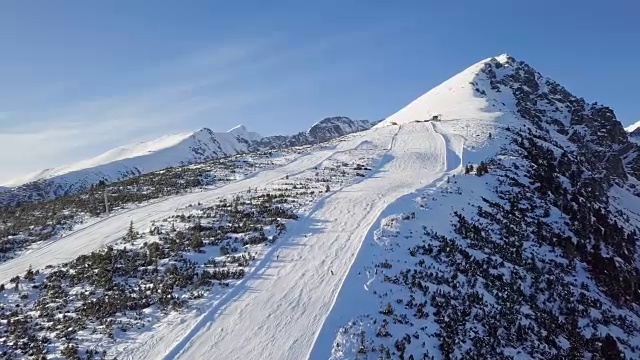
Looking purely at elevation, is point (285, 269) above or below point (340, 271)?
above

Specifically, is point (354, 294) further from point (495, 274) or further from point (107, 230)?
point (107, 230)

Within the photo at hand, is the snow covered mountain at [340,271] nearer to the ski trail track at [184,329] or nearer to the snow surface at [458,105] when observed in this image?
the ski trail track at [184,329]

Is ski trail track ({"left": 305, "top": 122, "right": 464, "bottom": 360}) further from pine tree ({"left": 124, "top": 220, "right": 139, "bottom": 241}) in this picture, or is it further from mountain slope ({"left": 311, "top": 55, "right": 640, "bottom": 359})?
pine tree ({"left": 124, "top": 220, "right": 139, "bottom": 241})

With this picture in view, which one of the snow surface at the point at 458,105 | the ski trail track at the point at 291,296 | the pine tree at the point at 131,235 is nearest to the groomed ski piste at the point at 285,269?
the ski trail track at the point at 291,296

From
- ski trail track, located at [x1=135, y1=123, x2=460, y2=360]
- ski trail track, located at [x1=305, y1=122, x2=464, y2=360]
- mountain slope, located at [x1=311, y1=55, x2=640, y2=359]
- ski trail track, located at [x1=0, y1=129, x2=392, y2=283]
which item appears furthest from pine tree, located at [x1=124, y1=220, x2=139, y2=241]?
mountain slope, located at [x1=311, y1=55, x2=640, y2=359]

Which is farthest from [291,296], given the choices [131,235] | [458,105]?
[458,105]
